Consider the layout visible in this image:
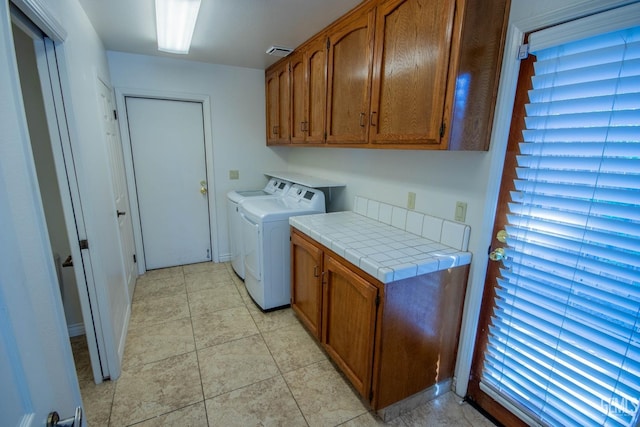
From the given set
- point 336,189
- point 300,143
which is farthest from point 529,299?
point 300,143

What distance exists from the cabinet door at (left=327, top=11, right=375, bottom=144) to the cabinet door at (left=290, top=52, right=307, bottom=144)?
0.45 metres

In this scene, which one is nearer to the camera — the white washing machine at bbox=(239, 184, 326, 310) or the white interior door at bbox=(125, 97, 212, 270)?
the white washing machine at bbox=(239, 184, 326, 310)

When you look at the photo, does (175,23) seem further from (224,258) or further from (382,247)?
(224,258)

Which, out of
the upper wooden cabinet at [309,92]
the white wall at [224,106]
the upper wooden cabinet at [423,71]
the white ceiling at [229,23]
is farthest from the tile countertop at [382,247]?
the white wall at [224,106]

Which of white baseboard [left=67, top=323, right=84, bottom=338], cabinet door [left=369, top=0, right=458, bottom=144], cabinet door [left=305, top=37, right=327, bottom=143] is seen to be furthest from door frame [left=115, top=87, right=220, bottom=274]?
cabinet door [left=369, top=0, right=458, bottom=144]

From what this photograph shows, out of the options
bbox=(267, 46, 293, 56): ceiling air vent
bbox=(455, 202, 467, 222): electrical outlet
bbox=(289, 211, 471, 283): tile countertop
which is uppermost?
bbox=(267, 46, 293, 56): ceiling air vent

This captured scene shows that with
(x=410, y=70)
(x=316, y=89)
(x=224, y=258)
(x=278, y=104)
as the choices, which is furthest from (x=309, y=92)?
(x=224, y=258)

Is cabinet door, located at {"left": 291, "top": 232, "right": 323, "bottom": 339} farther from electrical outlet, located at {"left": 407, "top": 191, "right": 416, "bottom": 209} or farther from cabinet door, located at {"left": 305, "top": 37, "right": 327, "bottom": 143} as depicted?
cabinet door, located at {"left": 305, "top": 37, "right": 327, "bottom": 143}

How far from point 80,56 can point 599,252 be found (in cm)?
277

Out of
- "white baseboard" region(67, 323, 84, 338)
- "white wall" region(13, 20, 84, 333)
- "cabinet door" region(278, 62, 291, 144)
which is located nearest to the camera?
"white wall" region(13, 20, 84, 333)

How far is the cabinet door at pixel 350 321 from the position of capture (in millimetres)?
1493

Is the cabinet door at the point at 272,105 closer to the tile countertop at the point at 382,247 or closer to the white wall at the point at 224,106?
the white wall at the point at 224,106

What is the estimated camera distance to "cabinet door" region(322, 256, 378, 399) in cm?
149

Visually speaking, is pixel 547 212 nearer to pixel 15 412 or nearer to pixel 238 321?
pixel 15 412
